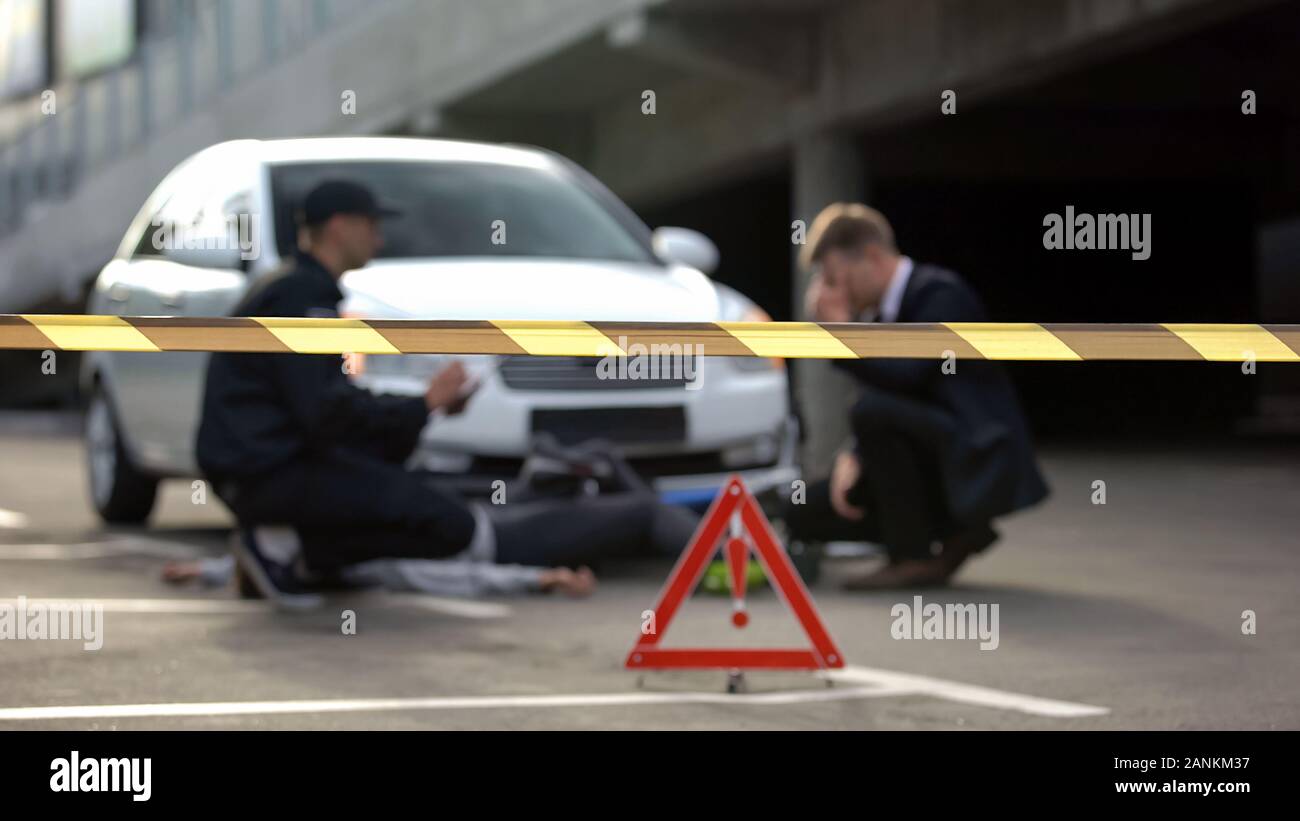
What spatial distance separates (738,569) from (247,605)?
2.40 metres

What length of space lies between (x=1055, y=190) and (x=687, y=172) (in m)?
6.76

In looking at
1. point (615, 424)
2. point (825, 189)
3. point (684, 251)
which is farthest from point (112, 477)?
point (825, 189)

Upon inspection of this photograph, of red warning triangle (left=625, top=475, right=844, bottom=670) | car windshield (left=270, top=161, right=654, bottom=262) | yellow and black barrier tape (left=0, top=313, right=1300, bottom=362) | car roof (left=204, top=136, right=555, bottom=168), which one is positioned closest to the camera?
yellow and black barrier tape (left=0, top=313, right=1300, bottom=362)

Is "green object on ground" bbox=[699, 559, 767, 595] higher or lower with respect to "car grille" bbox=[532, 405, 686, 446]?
lower

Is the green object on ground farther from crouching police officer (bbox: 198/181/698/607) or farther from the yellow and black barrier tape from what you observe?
the yellow and black barrier tape

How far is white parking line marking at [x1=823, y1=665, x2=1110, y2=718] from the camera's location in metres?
5.63

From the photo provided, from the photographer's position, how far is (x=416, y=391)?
8.65 metres

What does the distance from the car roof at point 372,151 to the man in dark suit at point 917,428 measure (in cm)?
258

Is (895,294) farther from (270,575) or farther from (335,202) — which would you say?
(270,575)

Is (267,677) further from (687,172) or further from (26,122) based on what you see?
(26,122)

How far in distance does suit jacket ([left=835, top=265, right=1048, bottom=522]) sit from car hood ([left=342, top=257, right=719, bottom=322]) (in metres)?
0.93

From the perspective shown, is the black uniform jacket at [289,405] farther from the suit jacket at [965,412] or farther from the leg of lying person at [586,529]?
the suit jacket at [965,412]

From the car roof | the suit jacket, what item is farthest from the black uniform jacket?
the car roof
